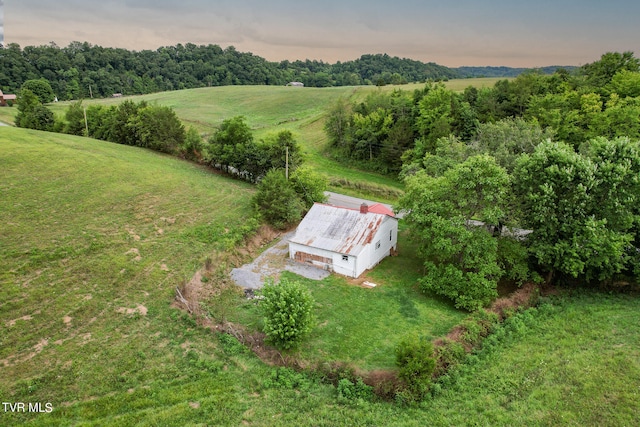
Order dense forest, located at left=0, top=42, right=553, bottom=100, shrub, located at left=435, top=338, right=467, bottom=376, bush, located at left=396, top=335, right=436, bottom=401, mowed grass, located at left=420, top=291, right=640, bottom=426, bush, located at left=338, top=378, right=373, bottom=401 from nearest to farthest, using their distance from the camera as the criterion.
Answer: mowed grass, located at left=420, top=291, right=640, bottom=426
bush, located at left=396, top=335, right=436, bottom=401
bush, located at left=338, top=378, right=373, bottom=401
shrub, located at left=435, top=338, right=467, bottom=376
dense forest, located at left=0, top=42, right=553, bottom=100

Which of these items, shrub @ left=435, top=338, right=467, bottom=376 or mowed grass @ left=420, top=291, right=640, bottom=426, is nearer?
mowed grass @ left=420, top=291, right=640, bottom=426

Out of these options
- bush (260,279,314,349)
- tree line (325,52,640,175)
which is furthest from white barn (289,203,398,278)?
tree line (325,52,640,175)

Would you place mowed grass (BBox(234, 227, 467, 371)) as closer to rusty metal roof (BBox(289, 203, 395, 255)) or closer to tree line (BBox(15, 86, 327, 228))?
rusty metal roof (BBox(289, 203, 395, 255))

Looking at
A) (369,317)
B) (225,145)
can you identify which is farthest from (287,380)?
(225,145)

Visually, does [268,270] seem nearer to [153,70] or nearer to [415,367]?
[415,367]

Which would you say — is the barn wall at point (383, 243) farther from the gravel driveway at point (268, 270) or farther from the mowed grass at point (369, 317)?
the gravel driveway at point (268, 270)

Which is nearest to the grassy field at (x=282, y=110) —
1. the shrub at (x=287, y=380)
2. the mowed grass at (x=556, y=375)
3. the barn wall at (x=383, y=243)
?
the barn wall at (x=383, y=243)
